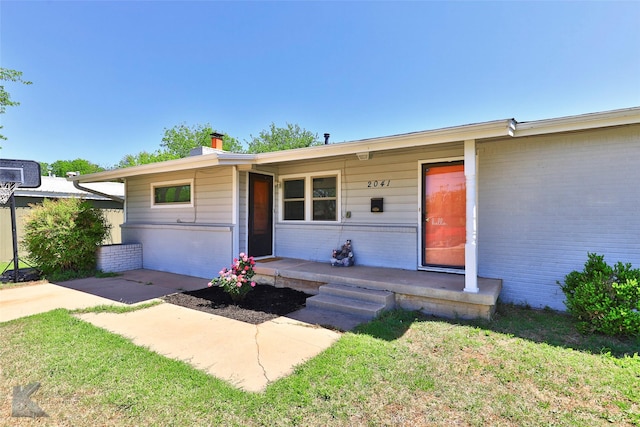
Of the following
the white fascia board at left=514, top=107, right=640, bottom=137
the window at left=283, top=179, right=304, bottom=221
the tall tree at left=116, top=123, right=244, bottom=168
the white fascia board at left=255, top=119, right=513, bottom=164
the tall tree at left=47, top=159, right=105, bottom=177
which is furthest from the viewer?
the tall tree at left=47, top=159, right=105, bottom=177

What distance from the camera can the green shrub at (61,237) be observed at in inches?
284

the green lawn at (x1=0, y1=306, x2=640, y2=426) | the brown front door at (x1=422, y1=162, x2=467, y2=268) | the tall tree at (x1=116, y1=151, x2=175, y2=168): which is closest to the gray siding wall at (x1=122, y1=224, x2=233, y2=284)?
the green lawn at (x1=0, y1=306, x2=640, y2=426)

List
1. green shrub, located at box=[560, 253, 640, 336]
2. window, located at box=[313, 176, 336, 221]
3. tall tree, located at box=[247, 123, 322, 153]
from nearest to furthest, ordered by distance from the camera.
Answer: green shrub, located at box=[560, 253, 640, 336], window, located at box=[313, 176, 336, 221], tall tree, located at box=[247, 123, 322, 153]

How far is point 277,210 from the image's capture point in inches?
291

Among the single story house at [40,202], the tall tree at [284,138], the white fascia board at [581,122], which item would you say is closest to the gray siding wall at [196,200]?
the single story house at [40,202]

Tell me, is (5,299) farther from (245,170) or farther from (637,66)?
(637,66)

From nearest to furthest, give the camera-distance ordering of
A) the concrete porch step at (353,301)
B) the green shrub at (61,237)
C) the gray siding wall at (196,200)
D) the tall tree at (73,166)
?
the concrete porch step at (353,301) < the gray siding wall at (196,200) < the green shrub at (61,237) < the tall tree at (73,166)

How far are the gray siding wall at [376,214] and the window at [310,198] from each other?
162 millimetres

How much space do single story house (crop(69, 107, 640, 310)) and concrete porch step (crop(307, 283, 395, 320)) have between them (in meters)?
1.14

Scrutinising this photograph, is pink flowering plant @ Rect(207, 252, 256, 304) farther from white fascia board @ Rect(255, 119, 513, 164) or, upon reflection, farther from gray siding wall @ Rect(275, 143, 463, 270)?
white fascia board @ Rect(255, 119, 513, 164)

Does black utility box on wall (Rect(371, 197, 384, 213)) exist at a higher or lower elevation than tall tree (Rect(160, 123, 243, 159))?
lower

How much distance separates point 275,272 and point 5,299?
15.3 feet

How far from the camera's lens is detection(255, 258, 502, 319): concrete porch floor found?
13.5 ft

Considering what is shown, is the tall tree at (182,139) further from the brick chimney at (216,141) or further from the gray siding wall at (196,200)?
the brick chimney at (216,141)
